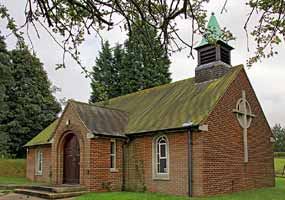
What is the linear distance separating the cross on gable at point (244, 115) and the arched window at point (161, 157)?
3.94 m

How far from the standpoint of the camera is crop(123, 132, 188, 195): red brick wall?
17.6 metres

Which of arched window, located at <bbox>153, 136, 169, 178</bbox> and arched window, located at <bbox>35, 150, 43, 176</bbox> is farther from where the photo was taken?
arched window, located at <bbox>35, 150, 43, 176</bbox>

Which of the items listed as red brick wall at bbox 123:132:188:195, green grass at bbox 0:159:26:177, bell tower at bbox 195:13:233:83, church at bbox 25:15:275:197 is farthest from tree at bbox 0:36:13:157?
bell tower at bbox 195:13:233:83

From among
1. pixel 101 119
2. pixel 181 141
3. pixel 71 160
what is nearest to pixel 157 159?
pixel 181 141

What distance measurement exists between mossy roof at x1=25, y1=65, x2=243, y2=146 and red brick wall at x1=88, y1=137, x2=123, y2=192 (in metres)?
0.71

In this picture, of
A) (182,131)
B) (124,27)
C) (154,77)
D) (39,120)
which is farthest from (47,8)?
(154,77)

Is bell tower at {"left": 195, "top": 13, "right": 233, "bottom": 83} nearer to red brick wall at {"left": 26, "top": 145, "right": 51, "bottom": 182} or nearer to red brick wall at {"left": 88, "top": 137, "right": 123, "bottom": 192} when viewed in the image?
red brick wall at {"left": 88, "top": 137, "right": 123, "bottom": 192}

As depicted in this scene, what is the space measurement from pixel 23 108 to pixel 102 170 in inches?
901

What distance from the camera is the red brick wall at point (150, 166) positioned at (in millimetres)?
17594

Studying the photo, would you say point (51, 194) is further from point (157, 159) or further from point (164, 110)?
point (164, 110)

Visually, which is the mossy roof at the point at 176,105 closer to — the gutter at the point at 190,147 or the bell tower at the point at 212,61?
the gutter at the point at 190,147

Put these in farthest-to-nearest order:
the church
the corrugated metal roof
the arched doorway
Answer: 1. the arched doorway
2. the corrugated metal roof
3. the church

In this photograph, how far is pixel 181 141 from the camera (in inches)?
702

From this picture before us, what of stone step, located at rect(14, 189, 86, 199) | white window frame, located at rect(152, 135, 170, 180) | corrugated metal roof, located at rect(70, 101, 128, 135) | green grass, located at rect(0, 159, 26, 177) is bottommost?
stone step, located at rect(14, 189, 86, 199)
